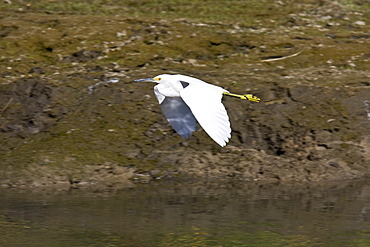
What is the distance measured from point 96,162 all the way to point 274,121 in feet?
8.28

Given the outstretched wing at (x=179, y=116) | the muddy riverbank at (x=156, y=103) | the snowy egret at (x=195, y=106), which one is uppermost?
the snowy egret at (x=195, y=106)

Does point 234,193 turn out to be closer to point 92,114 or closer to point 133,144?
point 133,144

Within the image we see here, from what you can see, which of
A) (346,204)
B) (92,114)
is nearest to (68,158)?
(92,114)

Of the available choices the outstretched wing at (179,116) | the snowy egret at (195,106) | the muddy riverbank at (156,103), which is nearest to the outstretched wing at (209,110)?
the snowy egret at (195,106)

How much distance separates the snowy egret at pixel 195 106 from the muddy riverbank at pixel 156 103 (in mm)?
1812

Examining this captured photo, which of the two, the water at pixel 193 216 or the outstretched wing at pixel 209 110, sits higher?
the outstretched wing at pixel 209 110

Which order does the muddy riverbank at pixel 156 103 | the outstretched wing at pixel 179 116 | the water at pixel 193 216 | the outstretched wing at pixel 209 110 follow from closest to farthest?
the outstretched wing at pixel 209 110, the water at pixel 193 216, the outstretched wing at pixel 179 116, the muddy riverbank at pixel 156 103

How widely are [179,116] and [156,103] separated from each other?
115 inches

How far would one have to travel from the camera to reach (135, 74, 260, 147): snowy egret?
19.9ft

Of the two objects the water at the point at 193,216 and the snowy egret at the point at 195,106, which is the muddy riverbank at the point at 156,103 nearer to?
the water at the point at 193,216

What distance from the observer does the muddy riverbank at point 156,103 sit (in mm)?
9023

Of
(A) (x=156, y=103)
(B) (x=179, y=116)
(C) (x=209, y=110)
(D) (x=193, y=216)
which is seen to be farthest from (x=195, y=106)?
(A) (x=156, y=103)

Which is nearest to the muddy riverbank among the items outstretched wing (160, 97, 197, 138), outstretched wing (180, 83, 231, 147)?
outstretched wing (160, 97, 197, 138)

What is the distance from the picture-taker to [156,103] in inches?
397
